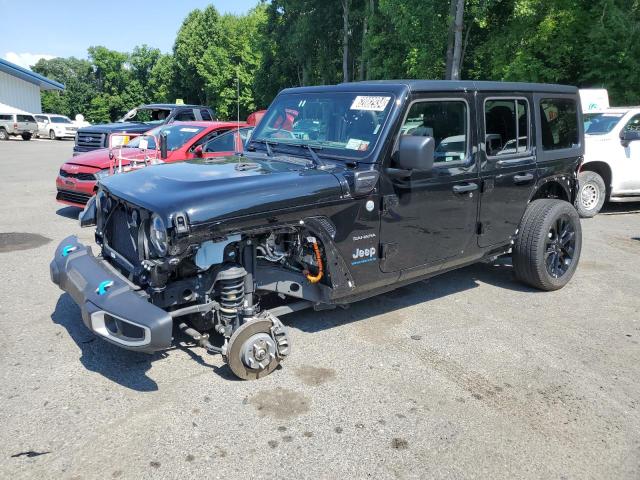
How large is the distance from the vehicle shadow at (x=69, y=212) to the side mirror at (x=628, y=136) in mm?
9451

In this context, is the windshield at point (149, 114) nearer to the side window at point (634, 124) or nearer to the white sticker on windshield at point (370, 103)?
the side window at point (634, 124)

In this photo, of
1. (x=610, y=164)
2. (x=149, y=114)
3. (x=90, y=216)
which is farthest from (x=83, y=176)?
(x=149, y=114)

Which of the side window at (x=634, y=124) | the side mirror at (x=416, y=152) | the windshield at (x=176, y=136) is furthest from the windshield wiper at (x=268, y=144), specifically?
the side window at (x=634, y=124)

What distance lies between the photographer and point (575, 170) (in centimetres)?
590

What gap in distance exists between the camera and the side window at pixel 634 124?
986cm

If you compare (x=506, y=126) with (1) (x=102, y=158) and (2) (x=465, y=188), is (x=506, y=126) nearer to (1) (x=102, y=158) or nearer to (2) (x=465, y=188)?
(2) (x=465, y=188)

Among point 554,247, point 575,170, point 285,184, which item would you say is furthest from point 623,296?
point 285,184

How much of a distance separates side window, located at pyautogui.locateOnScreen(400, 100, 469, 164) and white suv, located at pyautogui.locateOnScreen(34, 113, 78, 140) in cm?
3461

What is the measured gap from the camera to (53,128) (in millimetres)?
34500

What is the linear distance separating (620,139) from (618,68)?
7.34 meters

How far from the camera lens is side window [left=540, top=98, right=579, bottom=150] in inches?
213

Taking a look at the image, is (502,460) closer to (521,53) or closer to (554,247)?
(554,247)

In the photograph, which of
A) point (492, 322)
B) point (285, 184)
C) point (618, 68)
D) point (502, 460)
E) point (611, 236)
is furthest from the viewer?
point (618, 68)

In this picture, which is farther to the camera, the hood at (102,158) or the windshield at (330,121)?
the hood at (102,158)
